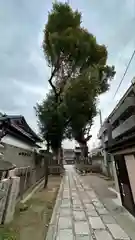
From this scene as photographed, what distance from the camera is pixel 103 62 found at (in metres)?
19.9

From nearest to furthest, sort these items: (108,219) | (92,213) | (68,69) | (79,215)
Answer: (108,219) < (79,215) < (92,213) < (68,69)

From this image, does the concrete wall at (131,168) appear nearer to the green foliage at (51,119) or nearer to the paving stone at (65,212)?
the paving stone at (65,212)

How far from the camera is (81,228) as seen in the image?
3803mm

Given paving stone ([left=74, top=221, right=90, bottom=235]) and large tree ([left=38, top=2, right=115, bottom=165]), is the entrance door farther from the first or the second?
large tree ([left=38, top=2, right=115, bottom=165])

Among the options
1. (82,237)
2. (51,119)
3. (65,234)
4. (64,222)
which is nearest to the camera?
(82,237)

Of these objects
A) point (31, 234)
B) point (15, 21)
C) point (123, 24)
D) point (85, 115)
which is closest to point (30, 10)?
point (15, 21)

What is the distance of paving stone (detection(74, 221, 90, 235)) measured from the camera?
3.56m

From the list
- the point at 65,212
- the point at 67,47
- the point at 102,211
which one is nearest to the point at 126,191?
the point at 102,211

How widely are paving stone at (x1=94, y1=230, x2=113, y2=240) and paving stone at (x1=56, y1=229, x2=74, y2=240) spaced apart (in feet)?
1.36

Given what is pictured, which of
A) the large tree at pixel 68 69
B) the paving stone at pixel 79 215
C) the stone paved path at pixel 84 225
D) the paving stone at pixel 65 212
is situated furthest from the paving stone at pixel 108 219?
the large tree at pixel 68 69

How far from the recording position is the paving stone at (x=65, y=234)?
10.9 feet

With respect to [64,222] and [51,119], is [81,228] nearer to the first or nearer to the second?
[64,222]

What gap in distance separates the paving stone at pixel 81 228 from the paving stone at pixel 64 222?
0.49ft

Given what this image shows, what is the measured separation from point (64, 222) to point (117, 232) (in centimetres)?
115
